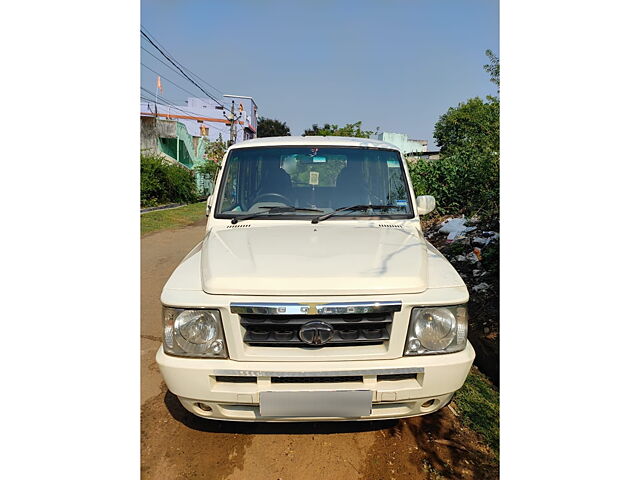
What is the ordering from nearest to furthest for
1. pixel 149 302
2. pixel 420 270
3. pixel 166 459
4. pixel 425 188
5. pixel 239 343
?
pixel 239 343 < pixel 420 270 < pixel 166 459 < pixel 149 302 < pixel 425 188

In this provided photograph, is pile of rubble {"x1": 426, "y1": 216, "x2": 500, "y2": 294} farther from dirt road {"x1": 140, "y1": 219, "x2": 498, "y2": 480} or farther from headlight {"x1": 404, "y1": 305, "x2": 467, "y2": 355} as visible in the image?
headlight {"x1": 404, "y1": 305, "x2": 467, "y2": 355}

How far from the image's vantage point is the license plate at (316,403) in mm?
1935

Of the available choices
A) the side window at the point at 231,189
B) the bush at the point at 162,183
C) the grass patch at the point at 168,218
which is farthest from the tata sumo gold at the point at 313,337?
the bush at the point at 162,183

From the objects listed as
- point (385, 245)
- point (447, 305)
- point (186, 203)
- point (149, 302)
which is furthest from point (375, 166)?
point (186, 203)

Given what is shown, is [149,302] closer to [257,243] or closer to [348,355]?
[257,243]

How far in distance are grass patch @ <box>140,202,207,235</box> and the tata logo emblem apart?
8.79 meters

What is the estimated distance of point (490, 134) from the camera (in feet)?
19.4

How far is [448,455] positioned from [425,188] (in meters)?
9.96

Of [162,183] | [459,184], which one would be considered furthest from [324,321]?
[162,183]

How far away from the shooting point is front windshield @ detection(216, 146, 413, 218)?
3074mm

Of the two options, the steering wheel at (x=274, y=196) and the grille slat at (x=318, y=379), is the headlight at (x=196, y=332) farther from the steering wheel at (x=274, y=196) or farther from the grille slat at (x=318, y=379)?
the steering wheel at (x=274, y=196)

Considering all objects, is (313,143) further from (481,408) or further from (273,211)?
(481,408)

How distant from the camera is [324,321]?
78.4 inches

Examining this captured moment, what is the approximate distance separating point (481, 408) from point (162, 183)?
1523 centimetres
